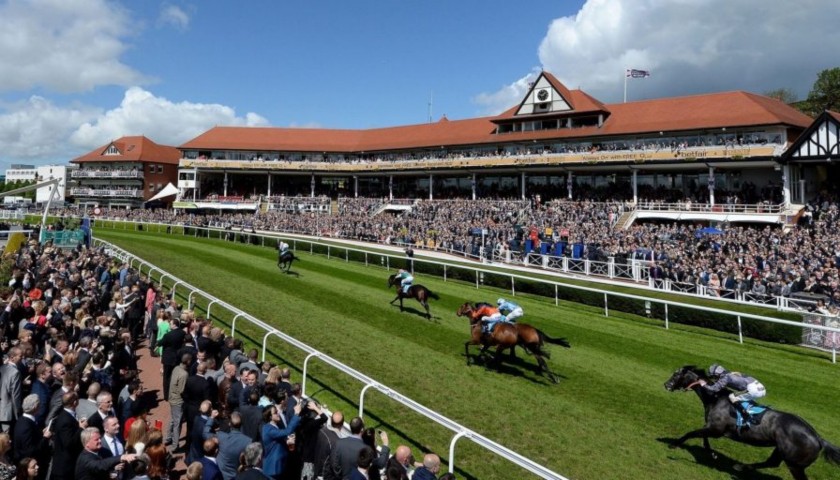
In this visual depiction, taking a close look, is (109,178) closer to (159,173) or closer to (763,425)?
(159,173)

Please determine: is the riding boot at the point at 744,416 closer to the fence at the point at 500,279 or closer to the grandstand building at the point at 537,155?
the fence at the point at 500,279

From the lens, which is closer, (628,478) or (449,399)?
(628,478)

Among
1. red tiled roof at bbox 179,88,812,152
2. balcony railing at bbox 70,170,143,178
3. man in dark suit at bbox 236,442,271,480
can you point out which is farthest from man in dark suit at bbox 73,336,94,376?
balcony railing at bbox 70,170,143,178

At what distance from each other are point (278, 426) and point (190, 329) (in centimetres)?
358

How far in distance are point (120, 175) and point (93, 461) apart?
6341cm

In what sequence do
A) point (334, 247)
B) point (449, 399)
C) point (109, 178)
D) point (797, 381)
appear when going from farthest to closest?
point (109, 178) → point (334, 247) → point (797, 381) → point (449, 399)

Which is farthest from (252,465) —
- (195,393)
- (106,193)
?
(106,193)

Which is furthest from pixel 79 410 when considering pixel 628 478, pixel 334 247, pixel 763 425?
pixel 334 247

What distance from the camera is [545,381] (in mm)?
8648

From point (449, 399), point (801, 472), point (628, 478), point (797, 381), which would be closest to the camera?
point (801, 472)

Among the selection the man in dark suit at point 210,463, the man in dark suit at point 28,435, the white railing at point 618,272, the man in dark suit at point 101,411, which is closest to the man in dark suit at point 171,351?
the man in dark suit at point 101,411

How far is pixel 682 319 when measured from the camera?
43.5 ft

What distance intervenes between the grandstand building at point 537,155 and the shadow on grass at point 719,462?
25.1 meters

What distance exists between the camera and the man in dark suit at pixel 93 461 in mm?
3834
